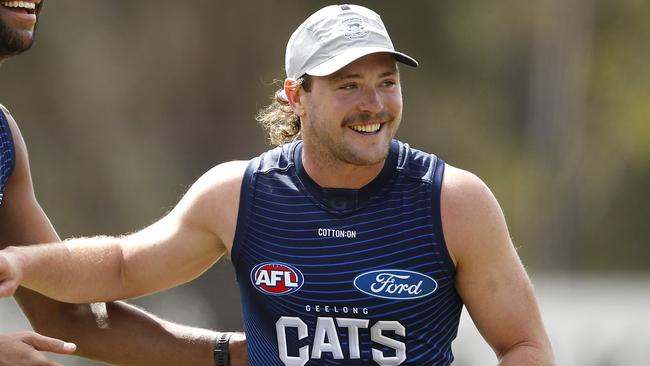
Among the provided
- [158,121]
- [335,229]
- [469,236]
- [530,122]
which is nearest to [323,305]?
[335,229]

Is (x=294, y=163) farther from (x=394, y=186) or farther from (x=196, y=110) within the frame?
(x=196, y=110)

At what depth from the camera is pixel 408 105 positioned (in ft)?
70.2

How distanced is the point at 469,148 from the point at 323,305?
17.5 m

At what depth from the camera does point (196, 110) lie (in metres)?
16.5

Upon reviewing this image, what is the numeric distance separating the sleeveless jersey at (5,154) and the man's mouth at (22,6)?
1.46 feet

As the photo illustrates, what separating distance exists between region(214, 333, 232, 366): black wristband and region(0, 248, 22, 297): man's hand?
1.07m

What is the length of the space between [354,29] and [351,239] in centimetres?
81

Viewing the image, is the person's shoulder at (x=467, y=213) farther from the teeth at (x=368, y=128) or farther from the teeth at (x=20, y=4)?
the teeth at (x=20, y=4)

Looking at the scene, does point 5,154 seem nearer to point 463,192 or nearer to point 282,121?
point 282,121

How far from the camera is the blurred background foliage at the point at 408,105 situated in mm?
16500

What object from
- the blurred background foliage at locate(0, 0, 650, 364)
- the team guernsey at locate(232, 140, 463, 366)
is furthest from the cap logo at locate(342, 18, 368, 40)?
the blurred background foliage at locate(0, 0, 650, 364)

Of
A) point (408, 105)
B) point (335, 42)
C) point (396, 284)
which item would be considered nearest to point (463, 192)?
point (396, 284)

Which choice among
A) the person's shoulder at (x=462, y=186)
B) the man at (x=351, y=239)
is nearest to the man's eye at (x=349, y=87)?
the man at (x=351, y=239)

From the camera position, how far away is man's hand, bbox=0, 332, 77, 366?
15.4 ft
